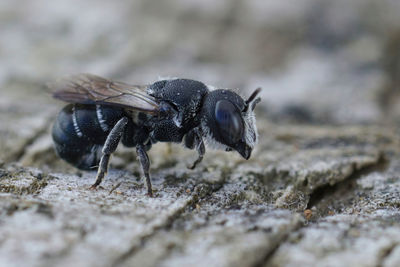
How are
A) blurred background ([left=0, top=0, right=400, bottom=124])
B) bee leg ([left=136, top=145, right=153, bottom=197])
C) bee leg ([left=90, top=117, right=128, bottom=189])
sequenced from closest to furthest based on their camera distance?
bee leg ([left=136, top=145, right=153, bottom=197]) → bee leg ([left=90, top=117, right=128, bottom=189]) → blurred background ([left=0, top=0, right=400, bottom=124])

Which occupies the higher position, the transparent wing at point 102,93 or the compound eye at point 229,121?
the transparent wing at point 102,93

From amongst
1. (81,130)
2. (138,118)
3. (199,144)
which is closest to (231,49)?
(138,118)

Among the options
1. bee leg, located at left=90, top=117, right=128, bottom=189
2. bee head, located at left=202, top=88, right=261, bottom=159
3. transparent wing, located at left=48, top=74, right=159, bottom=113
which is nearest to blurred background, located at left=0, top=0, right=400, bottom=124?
transparent wing, located at left=48, top=74, right=159, bottom=113

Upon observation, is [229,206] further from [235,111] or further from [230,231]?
[235,111]

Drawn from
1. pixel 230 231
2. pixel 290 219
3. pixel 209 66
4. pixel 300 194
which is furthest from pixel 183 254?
pixel 209 66

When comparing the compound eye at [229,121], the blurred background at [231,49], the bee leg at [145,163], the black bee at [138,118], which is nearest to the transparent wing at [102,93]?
the black bee at [138,118]

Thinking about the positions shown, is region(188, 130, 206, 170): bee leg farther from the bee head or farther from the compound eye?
the compound eye

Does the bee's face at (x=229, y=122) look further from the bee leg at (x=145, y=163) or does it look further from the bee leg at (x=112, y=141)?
the bee leg at (x=112, y=141)
